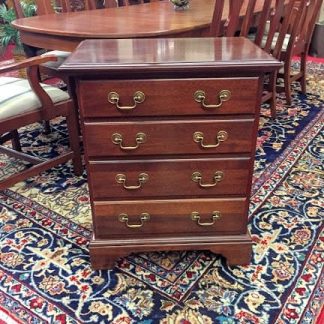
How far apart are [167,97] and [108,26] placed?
95 centimetres

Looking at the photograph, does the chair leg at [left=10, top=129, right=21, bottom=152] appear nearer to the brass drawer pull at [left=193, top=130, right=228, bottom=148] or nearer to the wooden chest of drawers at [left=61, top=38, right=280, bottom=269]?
the wooden chest of drawers at [left=61, top=38, right=280, bottom=269]

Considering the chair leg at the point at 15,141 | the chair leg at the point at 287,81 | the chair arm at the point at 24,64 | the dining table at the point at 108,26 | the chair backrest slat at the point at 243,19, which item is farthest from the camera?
the chair leg at the point at 287,81

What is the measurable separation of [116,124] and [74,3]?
152 inches

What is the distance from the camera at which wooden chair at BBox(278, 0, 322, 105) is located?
2.69m

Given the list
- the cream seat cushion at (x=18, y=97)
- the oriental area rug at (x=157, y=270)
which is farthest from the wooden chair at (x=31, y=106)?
the oriental area rug at (x=157, y=270)

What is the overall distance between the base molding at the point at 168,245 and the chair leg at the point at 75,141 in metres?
0.76

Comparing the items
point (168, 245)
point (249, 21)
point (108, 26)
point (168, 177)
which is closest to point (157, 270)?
point (168, 245)

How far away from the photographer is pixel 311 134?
256 centimetres

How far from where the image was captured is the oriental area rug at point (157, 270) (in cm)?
127

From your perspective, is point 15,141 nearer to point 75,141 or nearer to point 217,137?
point 75,141

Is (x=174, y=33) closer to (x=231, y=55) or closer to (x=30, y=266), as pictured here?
(x=231, y=55)

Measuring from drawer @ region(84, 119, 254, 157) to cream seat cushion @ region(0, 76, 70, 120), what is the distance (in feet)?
2.29

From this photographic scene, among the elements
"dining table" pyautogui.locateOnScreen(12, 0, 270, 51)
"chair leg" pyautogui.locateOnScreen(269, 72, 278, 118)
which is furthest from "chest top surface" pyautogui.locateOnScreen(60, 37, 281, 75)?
"chair leg" pyautogui.locateOnScreen(269, 72, 278, 118)

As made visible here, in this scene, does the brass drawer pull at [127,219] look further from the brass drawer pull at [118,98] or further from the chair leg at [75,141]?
the chair leg at [75,141]
